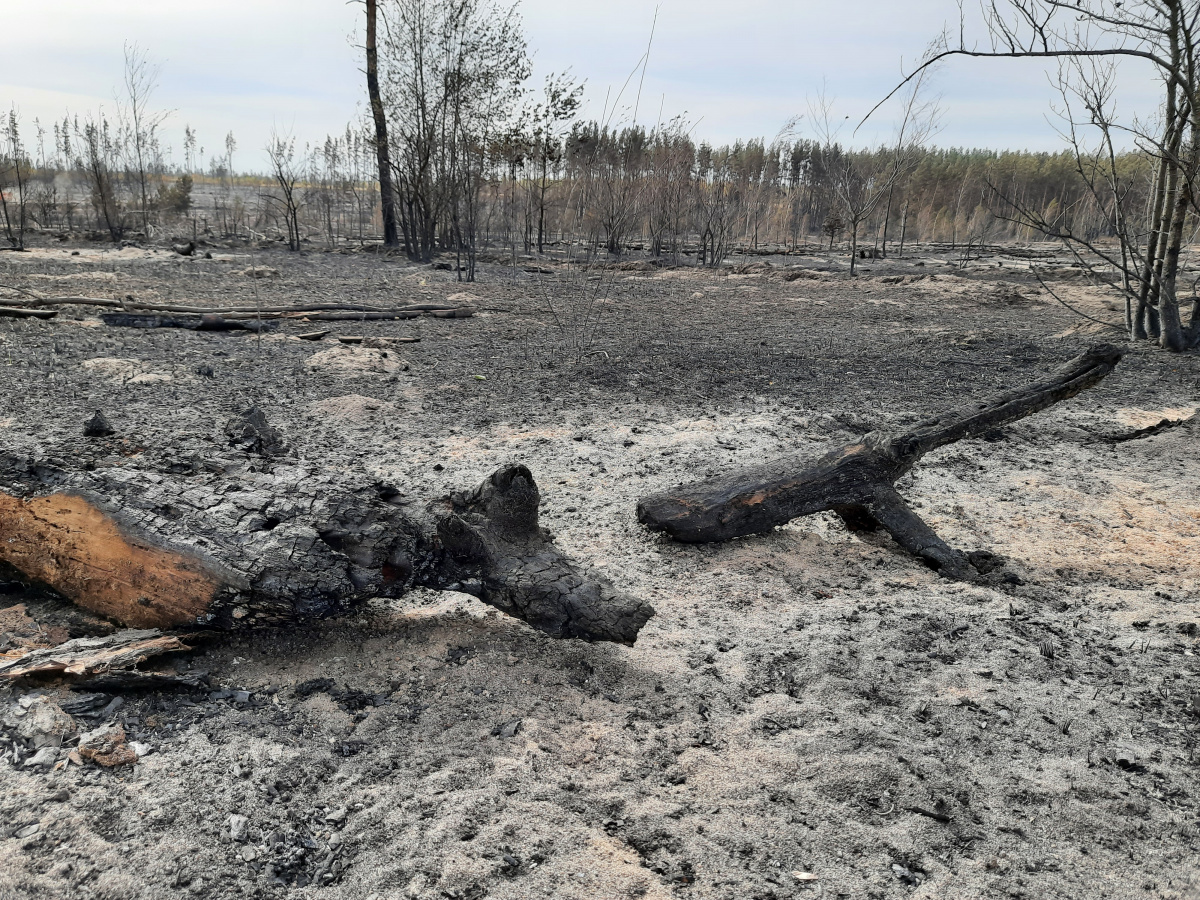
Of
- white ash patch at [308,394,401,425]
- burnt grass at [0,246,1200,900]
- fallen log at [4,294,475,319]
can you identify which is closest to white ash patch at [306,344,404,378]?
white ash patch at [308,394,401,425]

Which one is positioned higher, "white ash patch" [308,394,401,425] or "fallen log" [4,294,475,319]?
"fallen log" [4,294,475,319]

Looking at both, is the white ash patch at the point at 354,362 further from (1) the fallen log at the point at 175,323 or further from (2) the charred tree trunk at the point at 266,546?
(2) the charred tree trunk at the point at 266,546

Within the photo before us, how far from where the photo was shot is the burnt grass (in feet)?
5.13

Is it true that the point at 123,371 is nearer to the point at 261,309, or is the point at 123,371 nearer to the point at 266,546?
the point at 261,309

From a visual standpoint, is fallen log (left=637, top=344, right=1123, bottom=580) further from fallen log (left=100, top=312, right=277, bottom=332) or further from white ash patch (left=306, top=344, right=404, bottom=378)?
fallen log (left=100, top=312, right=277, bottom=332)

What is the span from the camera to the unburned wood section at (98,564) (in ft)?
6.97

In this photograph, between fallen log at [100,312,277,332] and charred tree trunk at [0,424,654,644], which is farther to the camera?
fallen log at [100,312,277,332]

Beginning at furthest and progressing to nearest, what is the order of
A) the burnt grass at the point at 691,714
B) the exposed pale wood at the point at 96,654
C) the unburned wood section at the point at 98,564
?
the unburned wood section at the point at 98,564
the exposed pale wood at the point at 96,654
the burnt grass at the point at 691,714

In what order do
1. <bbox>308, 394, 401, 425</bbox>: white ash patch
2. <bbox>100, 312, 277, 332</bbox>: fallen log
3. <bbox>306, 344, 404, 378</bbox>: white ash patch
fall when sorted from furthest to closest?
<bbox>100, 312, 277, 332</bbox>: fallen log, <bbox>306, 344, 404, 378</bbox>: white ash patch, <bbox>308, 394, 401, 425</bbox>: white ash patch

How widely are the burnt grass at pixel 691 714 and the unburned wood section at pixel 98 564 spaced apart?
0.12 meters

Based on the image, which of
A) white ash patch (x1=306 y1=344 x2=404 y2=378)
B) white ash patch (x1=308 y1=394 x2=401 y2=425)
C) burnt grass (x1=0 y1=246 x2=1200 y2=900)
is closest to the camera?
burnt grass (x1=0 y1=246 x2=1200 y2=900)

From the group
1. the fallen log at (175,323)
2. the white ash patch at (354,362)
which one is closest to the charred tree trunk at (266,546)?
the white ash patch at (354,362)

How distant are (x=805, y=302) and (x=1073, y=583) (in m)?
9.08

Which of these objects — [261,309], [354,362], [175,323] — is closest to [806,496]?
[354,362]
